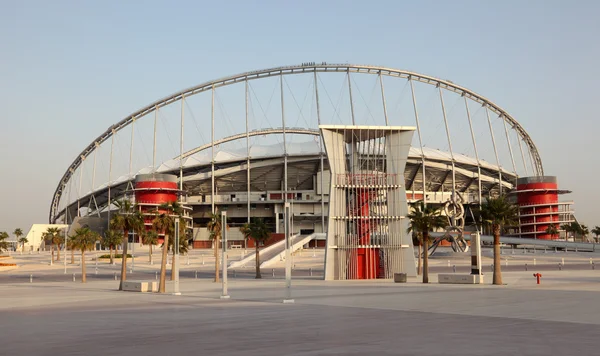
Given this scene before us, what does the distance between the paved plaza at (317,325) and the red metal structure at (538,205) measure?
123976 millimetres

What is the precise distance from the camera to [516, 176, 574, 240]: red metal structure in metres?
156

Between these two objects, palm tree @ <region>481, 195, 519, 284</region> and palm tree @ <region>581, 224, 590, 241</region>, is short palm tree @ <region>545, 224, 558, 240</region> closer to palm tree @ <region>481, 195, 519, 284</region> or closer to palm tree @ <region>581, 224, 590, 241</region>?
palm tree @ <region>581, 224, 590, 241</region>

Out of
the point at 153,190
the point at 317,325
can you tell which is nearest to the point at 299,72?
the point at 153,190

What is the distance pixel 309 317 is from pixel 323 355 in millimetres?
10630

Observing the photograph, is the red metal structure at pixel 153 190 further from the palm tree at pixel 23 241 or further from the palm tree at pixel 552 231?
the palm tree at pixel 552 231

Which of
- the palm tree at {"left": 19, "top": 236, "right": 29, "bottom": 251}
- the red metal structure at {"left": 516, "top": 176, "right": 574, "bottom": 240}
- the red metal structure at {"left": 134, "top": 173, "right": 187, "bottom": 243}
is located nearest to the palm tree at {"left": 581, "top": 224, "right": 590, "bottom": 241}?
the red metal structure at {"left": 516, "top": 176, "right": 574, "bottom": 240}

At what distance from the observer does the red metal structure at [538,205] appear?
15575 cm

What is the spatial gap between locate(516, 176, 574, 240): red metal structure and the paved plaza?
12398 centimetres

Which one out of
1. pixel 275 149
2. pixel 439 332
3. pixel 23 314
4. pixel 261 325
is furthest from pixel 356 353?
pixel 275 149

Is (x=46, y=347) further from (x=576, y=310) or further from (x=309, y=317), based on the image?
(x=576, y=310)

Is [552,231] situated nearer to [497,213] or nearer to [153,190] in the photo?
[153,190]

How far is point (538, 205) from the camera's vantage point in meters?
155

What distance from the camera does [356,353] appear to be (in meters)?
15.9

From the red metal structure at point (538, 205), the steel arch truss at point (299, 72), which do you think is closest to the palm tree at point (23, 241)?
the steel arch truss at point (299, 72)
